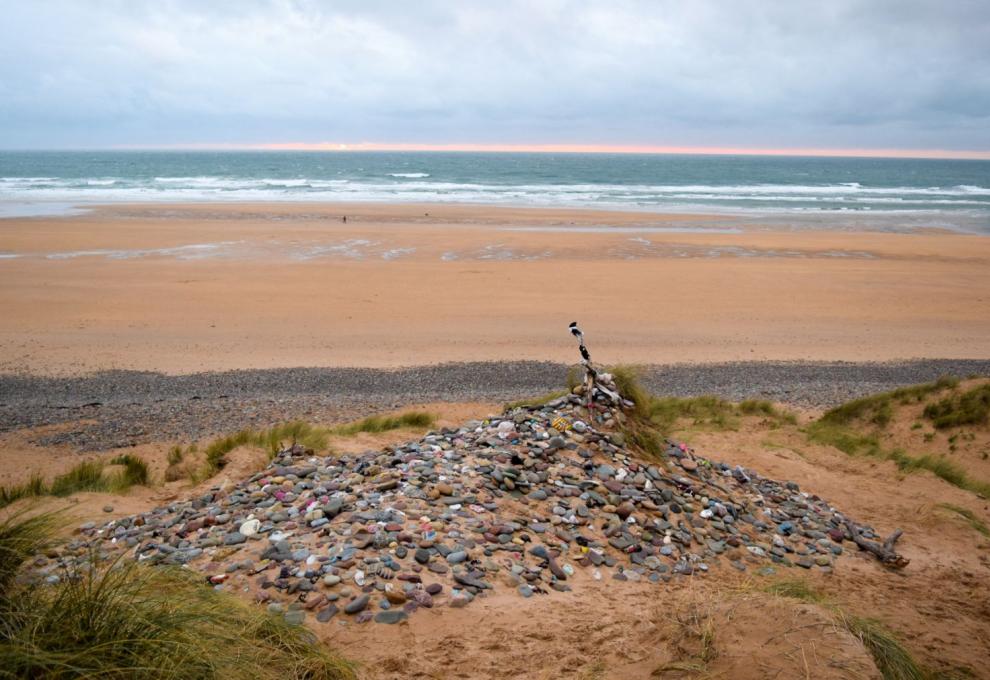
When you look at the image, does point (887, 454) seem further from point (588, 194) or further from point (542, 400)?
point (588, 194)

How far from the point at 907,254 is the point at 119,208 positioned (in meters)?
45.0

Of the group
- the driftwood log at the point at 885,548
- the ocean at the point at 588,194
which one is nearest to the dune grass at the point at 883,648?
the driftwood log at the point at 885,548

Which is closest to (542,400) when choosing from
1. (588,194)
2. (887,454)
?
(887,454)

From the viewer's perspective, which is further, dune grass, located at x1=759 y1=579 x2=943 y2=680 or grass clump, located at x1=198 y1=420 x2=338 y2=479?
grass clump, located at x1=198 y1=420 x2=338 y2=479

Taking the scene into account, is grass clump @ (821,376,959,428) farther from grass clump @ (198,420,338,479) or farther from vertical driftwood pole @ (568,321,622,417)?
grass clump @ (198,420,338,479)

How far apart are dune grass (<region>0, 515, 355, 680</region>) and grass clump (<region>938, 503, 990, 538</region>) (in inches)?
269

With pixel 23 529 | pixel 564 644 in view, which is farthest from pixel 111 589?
pixel 564 644

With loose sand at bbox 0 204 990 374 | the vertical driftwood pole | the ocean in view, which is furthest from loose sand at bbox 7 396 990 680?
the ocean

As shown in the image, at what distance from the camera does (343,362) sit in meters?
13.7

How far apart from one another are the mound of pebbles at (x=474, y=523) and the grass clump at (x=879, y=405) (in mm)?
3653

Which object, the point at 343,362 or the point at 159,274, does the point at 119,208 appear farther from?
the point at 343,362

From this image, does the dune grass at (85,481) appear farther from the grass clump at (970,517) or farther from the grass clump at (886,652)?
the grass clump at (970,517)

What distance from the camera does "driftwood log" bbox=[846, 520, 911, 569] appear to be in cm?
609

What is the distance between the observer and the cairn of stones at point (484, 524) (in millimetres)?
4715
